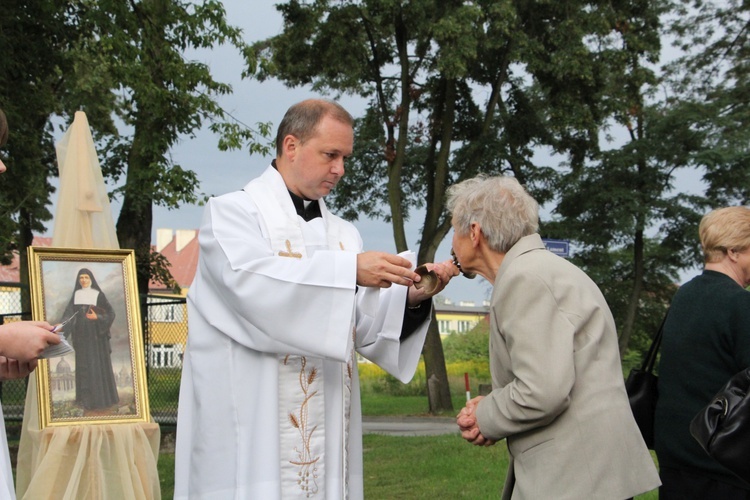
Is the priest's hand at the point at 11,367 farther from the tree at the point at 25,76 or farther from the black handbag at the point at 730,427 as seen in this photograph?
the tree at the point at 25,76

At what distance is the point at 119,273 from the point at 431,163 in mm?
15730

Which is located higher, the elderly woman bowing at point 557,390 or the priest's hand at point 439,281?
the priest's hand at point 439,281

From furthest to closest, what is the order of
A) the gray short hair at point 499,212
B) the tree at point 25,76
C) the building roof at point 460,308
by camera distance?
the building roof at point 460,308 < the tree at point 25,76 < the gray short hair at point 499,212

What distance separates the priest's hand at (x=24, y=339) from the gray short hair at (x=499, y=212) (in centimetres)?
158

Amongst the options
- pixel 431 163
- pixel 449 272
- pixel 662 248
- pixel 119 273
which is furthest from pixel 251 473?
pixel 662 248

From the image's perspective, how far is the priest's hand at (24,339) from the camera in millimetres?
2781

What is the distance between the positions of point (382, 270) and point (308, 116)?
0.79 m

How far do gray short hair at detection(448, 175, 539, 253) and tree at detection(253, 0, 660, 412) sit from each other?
49.5 feet

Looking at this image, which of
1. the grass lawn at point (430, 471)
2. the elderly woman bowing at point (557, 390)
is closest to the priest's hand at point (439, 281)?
the elderly woman bowing at point (557, 390)

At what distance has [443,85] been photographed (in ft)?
70.6

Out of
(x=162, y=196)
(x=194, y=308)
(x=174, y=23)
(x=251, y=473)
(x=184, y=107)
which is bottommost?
(x=251, y=473)

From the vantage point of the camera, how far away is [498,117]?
853 inches

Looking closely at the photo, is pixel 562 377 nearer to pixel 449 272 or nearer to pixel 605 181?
pixel 449 272

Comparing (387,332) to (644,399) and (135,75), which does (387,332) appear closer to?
(644,399)
